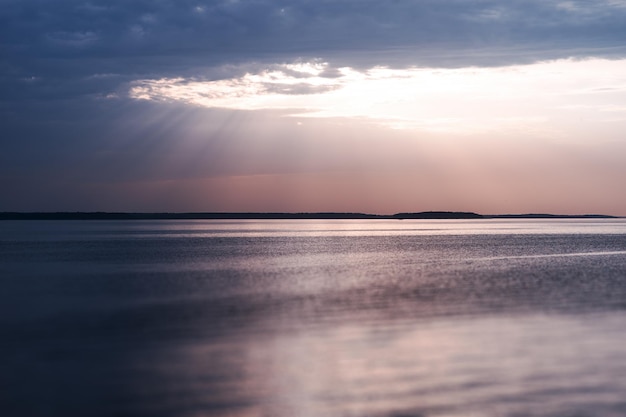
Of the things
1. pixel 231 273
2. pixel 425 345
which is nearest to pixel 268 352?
pixel 425 345

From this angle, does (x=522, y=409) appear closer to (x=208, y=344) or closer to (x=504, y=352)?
(x=504, y=352)

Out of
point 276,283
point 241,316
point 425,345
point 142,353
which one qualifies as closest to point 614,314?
point 425,345

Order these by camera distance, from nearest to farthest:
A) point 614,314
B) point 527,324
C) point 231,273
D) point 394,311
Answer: point 527,324 < point 614,314 < point 394,311 < point 231,273

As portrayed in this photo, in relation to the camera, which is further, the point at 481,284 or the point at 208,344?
the point at 481,284

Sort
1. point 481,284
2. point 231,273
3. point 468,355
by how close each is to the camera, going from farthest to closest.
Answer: point 231,273, point 481,284, point 468,355

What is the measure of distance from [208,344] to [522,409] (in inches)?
309

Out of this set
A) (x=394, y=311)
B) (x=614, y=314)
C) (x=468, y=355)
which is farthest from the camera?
(x=394, y=311)

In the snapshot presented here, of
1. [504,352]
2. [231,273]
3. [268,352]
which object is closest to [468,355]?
[504,352]

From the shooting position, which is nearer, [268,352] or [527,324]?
[268,352]

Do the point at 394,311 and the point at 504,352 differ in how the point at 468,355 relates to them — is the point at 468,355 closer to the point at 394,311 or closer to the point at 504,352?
the point at 504,352

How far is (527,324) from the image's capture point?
61.9ft

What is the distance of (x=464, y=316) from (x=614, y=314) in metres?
4.03

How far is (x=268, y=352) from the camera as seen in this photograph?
15.2 m

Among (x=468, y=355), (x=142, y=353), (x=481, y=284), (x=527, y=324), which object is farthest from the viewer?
(x=481, y=284)
